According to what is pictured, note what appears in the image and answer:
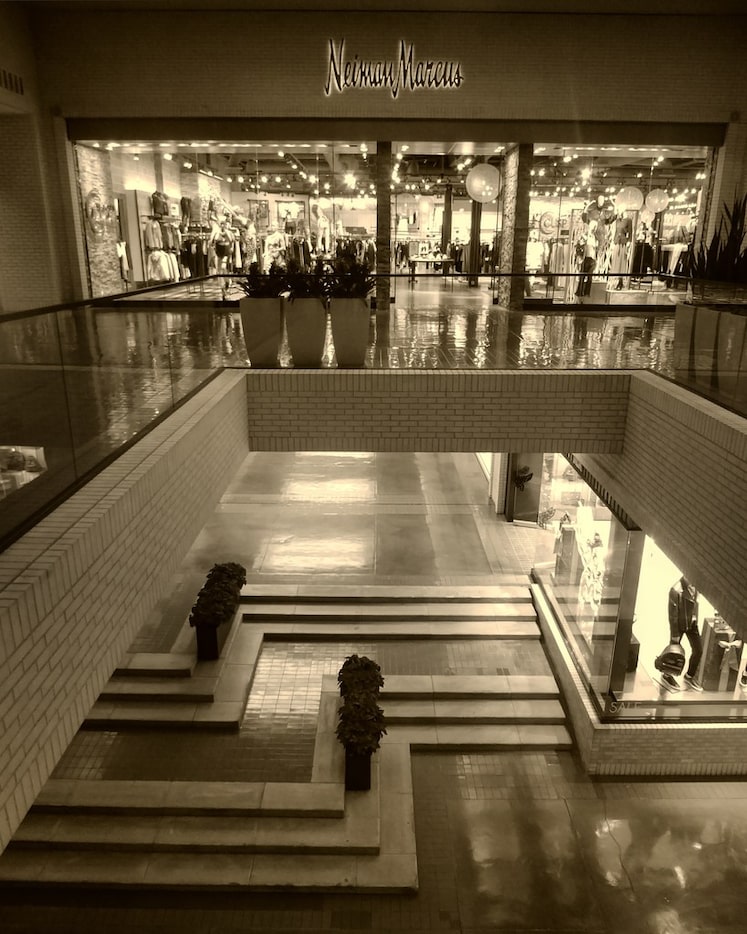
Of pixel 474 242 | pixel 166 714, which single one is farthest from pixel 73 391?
pixel 474 242

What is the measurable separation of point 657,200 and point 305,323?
9.50 meters

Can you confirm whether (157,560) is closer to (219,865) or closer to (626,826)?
→ (219,865)

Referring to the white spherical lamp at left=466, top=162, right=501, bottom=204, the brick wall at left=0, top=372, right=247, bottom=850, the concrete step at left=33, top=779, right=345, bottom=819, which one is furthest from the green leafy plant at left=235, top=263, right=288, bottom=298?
the white spherical lamp at left=466, top=162, right=501, bottom=204

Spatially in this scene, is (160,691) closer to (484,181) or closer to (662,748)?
(662,748)

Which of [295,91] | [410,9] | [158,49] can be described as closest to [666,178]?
[410,9]

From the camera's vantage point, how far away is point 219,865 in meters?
6.69

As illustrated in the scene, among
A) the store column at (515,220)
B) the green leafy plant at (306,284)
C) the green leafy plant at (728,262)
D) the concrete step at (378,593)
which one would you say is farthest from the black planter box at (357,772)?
the store column at (515,220)

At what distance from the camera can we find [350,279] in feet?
25.7

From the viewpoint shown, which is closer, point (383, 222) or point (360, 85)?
point (360, 85)

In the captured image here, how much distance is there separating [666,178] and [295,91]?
7.00m

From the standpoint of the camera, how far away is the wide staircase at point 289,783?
6.68 meters

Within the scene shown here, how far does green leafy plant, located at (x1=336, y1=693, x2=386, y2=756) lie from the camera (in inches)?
288

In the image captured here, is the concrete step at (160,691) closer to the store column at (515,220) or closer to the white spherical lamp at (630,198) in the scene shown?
the store column at (515,220)

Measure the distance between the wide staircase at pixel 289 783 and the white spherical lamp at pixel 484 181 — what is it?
7391mm
